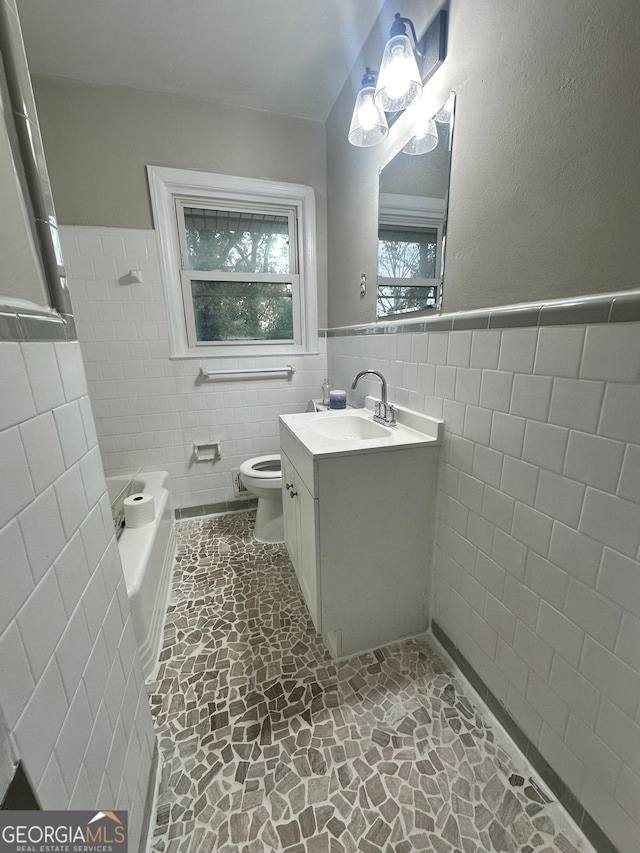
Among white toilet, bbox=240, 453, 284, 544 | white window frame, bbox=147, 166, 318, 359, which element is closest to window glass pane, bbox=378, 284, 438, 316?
white window frame, bbox=147, 166, 318, 359

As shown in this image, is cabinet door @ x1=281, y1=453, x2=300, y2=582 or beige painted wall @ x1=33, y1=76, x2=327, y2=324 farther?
beige painted wall @ x1=33, y1=76, x2=327, y2=324

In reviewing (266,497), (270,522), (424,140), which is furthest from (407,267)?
(270,522)

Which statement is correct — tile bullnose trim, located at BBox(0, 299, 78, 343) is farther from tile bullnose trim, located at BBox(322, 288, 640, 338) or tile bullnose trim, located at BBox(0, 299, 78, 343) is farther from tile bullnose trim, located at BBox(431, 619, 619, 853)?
tile bullnose trim, located at BBox(431, 619, 619, 853)

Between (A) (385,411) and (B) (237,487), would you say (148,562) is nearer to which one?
(B) (237,487)

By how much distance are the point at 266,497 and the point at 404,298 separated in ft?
4.34

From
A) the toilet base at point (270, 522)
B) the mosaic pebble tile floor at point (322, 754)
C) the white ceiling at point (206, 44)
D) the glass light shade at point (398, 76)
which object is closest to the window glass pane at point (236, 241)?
the white ceiling at point (206, 44)

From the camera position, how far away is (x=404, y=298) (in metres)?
1.40

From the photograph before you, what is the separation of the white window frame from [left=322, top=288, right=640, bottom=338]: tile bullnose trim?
119 centimetres

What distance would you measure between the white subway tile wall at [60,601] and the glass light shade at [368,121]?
1386 millimetres

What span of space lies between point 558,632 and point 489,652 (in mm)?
320

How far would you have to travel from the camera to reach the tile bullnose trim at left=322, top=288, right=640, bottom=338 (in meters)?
0.64

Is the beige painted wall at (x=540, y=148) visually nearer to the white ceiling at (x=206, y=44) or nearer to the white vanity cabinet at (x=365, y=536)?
the white ceiling at (x=206, y=44)

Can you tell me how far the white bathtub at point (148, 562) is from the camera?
1.20 meters

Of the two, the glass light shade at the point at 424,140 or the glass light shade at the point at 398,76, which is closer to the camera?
the glass light shade at the point at 398,76
